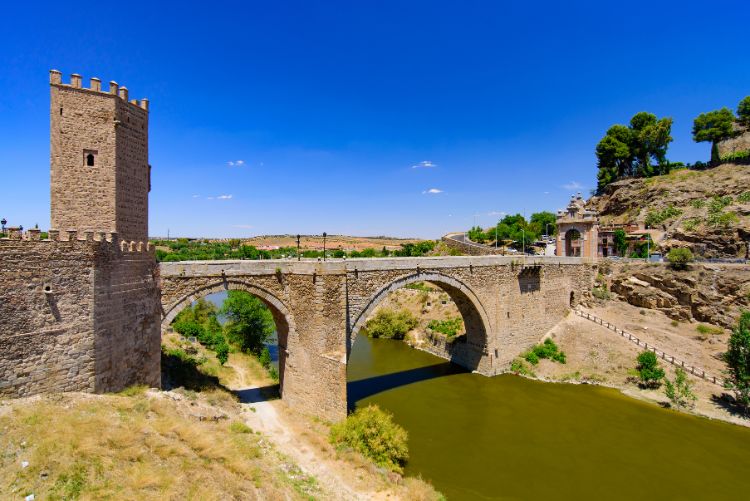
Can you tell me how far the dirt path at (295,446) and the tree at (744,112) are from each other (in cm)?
5269

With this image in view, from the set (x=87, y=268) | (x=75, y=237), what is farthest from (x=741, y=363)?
(x=75, y=237)

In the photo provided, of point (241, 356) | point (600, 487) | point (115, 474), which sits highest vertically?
point (115, 474)

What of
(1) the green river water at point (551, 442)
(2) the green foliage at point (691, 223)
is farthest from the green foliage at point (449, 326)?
(2) the green foliage at point (691, 223)

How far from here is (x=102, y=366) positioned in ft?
32.1

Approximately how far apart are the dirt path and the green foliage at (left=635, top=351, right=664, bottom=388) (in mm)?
16140

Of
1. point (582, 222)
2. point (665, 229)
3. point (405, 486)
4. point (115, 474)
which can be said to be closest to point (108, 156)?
point (115, 474)

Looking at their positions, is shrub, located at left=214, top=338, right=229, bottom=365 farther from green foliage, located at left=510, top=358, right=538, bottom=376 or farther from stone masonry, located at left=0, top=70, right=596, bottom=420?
green foliage, located at left=510, top=358, right=538, bottom=376

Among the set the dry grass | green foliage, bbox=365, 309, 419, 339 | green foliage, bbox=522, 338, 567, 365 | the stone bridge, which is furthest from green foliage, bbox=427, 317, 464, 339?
the dry grass

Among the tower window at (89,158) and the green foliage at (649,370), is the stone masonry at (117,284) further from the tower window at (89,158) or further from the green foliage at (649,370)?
the green foliage at (649,370)

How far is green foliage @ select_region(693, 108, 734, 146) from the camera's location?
39.2 m

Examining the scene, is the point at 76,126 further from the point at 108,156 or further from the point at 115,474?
the point at 115,474

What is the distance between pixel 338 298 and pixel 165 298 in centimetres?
638

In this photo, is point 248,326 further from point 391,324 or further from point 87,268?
point 87,268

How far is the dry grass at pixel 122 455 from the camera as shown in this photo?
647 cm
